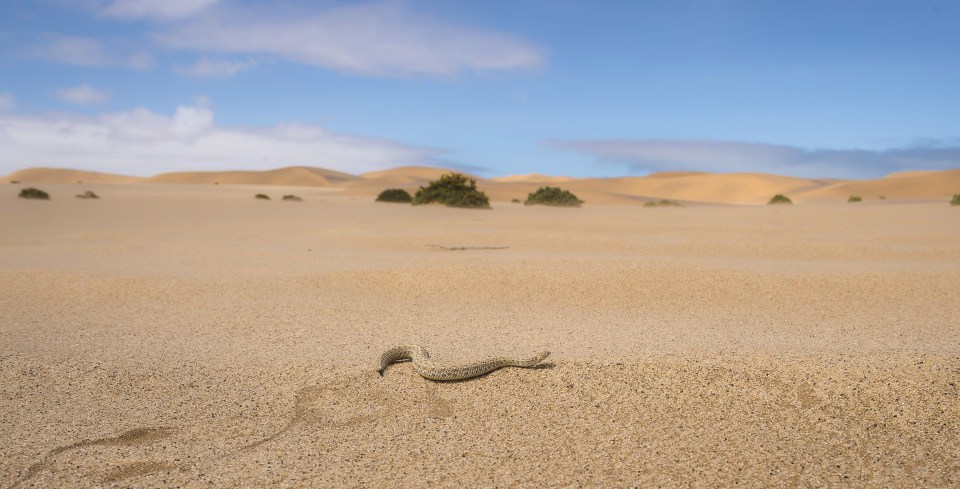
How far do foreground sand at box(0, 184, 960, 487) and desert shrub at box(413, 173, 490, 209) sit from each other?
17369 mm

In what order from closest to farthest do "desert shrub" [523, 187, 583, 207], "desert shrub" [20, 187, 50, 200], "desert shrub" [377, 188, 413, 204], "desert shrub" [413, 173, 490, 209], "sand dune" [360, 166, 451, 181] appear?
"desert shrub" [20, 187, 50, 200] < "desert shrub" [413, 173, 490, 209] < "desert shrub" [377, 188, 413, 204] < "desert shrub" [523, 187, 583, 207] < "sand dune" [360, 166, 451, 181]

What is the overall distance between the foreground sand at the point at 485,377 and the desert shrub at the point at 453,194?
57.0ft

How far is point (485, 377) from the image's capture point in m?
4.88

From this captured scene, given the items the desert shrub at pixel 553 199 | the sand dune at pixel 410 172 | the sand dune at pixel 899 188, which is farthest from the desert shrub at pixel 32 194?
the sand dune at pixel 410 172

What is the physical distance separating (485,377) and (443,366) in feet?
1.02

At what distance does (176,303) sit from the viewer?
762 cm

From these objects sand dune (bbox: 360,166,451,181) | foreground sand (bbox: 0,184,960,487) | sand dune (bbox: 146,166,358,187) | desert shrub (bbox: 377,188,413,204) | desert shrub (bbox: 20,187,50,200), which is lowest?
foreground sand (bbox: 0,184,960,487)

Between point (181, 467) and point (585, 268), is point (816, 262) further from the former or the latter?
point (181, 467)

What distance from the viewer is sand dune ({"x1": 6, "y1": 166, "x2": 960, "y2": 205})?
5338 cm

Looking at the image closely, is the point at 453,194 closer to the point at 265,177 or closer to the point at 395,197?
the point at 395,197

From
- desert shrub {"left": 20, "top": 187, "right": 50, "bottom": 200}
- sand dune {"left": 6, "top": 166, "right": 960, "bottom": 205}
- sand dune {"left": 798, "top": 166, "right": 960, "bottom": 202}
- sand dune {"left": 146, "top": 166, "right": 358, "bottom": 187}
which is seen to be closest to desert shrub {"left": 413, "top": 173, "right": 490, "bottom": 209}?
desert shrub {"left": 20, "top": 187, "right": 50, "bottom": 200}

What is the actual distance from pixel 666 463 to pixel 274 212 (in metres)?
22.4

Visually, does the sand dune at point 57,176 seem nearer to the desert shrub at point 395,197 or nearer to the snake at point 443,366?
the desert shrub at point 395,197

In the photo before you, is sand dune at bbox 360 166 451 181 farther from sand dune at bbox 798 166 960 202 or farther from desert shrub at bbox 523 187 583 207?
desert shrub at bbox 523 187 583 207
